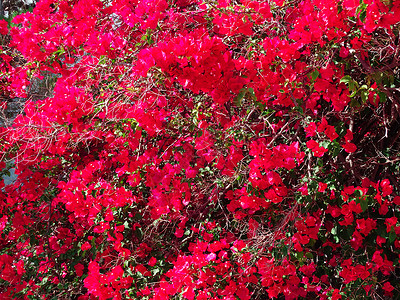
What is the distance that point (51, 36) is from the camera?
234cm

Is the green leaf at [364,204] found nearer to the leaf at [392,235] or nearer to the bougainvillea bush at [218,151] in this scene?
the bougainvillea bush at [218,151]

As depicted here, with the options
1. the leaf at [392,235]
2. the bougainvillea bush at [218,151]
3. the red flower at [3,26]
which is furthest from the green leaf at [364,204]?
the red flower at [3,26]

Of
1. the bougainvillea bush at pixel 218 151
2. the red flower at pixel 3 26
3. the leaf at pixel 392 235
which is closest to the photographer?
the bougainvillea bush at pixel 218 151

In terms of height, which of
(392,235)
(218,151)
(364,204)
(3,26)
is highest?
(3,26)

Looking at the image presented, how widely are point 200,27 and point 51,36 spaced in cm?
79

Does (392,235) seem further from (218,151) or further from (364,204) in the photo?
(218,151)

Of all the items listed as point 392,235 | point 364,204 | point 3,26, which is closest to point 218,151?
point 364,204

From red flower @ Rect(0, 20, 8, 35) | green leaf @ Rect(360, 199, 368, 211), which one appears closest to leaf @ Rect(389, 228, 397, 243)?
green leaf @ Rect(360, 199, 368, 211)

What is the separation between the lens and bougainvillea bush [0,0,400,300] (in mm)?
1678

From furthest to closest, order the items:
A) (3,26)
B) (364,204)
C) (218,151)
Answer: (3,26), (218,151), (364,204)

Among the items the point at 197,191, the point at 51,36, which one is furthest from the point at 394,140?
the point at 51,36

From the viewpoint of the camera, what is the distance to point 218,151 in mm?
2096

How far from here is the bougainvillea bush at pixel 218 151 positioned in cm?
168

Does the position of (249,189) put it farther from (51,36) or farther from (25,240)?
(25,240)
